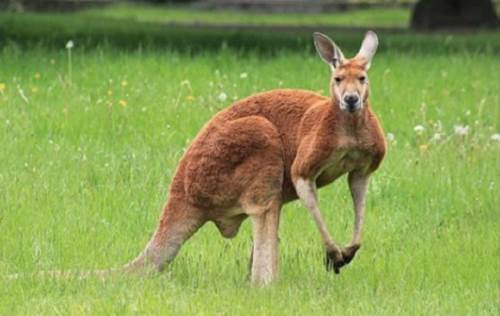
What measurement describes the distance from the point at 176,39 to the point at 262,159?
10.9 metres

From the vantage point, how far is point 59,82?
12609 millimetres

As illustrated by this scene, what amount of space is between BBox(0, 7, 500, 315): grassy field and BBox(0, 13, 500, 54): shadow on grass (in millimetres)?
1575

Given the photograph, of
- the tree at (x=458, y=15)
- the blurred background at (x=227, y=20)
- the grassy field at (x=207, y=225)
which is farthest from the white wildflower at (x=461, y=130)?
the tree at (x=458, y=15)

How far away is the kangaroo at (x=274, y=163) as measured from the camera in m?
6.86

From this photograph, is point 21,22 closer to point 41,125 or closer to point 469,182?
point 41,125

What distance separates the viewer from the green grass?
2775cm

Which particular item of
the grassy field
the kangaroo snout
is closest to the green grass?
the grassy field

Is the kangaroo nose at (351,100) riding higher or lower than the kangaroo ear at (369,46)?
lower

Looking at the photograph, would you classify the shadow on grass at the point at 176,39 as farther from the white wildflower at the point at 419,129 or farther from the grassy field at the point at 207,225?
the white wildflower at the point at 419,129

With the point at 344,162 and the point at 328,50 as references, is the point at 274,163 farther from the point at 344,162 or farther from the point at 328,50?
the point at 328,50

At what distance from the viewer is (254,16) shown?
1199 inches

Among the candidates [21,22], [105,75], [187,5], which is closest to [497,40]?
[21,22]

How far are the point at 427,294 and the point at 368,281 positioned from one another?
17.3 inches

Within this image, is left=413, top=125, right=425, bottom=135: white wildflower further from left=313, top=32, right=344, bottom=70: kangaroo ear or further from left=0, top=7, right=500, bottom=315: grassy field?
left=313, top=32, right=344, bottom=70: kangaroo ear
